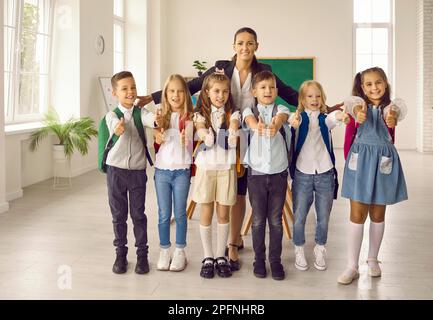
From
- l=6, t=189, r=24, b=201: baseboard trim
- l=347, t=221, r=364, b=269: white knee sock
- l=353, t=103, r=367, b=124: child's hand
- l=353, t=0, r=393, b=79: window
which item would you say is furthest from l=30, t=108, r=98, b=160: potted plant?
l=353, t=0, r=393, b=79: window

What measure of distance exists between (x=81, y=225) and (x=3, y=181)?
1.11 meters

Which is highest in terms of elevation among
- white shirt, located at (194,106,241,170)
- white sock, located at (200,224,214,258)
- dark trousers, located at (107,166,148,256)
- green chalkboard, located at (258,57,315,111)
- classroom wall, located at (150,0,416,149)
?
classroom wall, located at (150,0,416,149)

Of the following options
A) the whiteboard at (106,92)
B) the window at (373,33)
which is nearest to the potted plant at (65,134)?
the whiteboard at (106,92)

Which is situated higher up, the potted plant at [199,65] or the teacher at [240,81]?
the potted plant at [199,65]

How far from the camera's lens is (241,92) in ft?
10.6

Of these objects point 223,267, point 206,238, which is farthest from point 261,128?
point 223,267

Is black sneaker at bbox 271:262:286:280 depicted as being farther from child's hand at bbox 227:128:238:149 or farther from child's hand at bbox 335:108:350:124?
child's hand at bbox 335:108:350:124

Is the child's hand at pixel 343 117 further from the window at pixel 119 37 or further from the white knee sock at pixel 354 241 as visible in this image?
the window at pixel 119 37

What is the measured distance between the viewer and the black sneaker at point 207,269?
308cm

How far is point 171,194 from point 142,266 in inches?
17.9

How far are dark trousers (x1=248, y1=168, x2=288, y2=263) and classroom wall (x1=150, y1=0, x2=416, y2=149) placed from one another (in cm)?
761

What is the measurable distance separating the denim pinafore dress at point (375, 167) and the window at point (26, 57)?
458cm

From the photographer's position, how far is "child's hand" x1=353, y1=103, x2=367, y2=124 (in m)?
2.80
